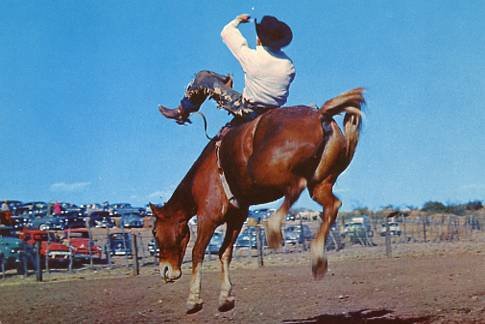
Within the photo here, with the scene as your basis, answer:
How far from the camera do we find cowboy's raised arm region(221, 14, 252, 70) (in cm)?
600

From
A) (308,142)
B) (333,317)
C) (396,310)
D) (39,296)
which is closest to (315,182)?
(308,142)

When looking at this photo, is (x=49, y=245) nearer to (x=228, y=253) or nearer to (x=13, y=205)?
(x=13, y=205)

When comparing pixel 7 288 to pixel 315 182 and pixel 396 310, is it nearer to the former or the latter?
pixel 396 310

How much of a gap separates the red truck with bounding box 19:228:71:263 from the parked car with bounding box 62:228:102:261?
0.32 meters

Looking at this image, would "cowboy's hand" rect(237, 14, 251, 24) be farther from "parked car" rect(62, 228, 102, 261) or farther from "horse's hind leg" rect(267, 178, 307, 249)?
"parked car" rect(62, 228, 102, 261)

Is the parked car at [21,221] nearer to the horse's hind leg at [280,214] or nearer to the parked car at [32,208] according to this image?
the parked car at [32,208]

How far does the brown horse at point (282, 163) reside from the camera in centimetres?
546

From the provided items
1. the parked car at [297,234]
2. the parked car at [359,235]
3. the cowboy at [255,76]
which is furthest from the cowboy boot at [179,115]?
the parked car at [359,235]

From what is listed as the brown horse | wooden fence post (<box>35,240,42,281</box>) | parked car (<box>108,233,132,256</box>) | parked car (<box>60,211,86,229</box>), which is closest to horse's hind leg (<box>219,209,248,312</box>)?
the brown horse

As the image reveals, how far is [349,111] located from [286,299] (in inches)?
285

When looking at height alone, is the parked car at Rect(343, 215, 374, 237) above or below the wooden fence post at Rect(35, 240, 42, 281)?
above

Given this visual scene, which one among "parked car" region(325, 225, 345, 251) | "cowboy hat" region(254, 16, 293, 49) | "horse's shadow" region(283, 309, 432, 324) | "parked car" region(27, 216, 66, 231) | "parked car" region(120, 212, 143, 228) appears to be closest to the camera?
"cowboy hat" region(254, 16, 293, 49)

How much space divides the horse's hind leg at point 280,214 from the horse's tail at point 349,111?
1.77ft

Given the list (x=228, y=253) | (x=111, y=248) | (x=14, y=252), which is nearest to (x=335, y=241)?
(x=111, y=248)
